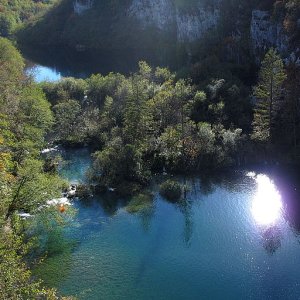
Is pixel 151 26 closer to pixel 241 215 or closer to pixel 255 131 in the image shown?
pixel 255 131

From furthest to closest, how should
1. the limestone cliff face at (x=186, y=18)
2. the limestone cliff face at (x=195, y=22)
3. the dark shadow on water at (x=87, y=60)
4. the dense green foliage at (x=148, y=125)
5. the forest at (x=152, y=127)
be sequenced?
the dark shadow on water at (x=87, y=60) → the limestone cliff face at (x=186, y=18) → the limestone cliff face at (x=195, y=22) → the dense green foliage at (x=148, y=125) → the forest at (x=152, y=127)

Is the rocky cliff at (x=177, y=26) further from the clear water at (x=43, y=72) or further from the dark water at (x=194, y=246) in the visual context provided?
the dark water at (x=194, y=246)

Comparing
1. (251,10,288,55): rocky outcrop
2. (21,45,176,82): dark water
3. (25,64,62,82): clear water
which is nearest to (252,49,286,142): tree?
(251,10,288,55): rocky outcrop

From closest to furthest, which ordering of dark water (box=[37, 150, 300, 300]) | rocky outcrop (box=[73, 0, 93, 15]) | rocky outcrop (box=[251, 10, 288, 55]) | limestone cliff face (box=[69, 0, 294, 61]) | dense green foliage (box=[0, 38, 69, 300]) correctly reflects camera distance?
dense green foliage (box=[0, 38, 69, 300])
dark water (box=[37, 150, 300, 300])
rocky outcrop (box=[251, 10, 288, 55])
limestone cliff face (box=[69, 0, 294, 61])
rocky outcrop (box=[73, 0, 93, 15])

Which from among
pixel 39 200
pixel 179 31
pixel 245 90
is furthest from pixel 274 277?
pixel 179 31

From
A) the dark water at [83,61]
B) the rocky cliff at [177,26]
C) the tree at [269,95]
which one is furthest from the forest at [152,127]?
the dark water at [83,61]

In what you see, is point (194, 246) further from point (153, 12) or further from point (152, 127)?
point (153, 12)

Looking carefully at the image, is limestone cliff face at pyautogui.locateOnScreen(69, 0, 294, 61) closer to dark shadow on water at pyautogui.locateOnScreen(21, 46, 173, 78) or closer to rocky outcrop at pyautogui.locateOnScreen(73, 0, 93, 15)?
rocky outcrop at pyautogui.locateOnScreen(73, 0, 93, 15)

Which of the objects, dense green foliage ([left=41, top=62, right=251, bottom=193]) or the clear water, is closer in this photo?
dense green foliage ([left=41, top=62, right=251, bottom=193])
